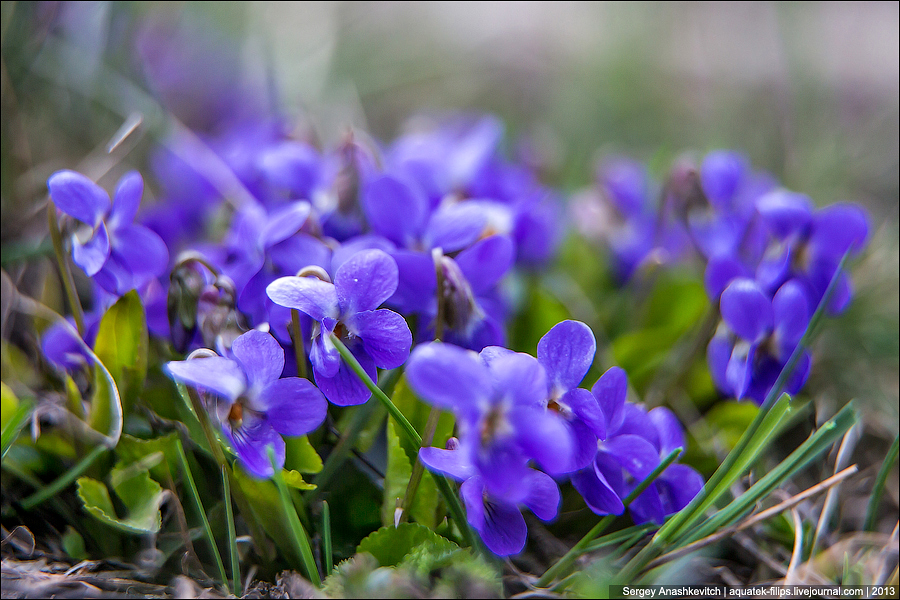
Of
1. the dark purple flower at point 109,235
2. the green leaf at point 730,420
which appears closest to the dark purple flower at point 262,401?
the dark purple flower at point 109,235

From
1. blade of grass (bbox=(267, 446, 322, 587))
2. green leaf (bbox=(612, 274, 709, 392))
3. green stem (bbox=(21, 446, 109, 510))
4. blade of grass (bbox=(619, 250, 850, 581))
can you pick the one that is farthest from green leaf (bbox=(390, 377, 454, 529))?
green leaf (bbox=(612, 274, 709, 392))

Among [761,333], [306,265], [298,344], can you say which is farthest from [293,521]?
[761,333]

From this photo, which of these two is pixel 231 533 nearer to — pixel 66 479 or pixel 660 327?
pixel 66 479

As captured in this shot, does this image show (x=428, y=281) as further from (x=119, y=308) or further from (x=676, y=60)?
(x=676, y=60)

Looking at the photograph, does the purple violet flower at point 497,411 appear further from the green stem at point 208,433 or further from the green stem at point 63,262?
the green stem at point 63,262

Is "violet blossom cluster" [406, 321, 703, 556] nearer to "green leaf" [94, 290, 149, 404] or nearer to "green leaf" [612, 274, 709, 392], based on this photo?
"green leaf" [612, 274, 709, 392]
